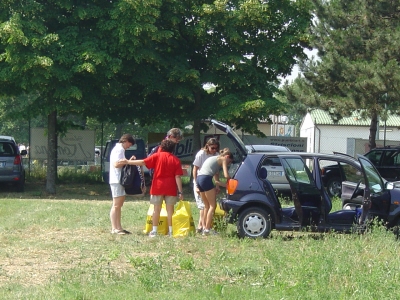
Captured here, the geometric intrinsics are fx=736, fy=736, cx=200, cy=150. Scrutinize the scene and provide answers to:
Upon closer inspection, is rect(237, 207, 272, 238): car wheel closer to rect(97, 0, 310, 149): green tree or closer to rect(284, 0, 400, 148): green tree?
rect(97, 0, 310, 149): green tree

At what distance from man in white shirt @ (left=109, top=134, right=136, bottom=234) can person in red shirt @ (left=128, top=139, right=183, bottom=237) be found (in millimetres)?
270

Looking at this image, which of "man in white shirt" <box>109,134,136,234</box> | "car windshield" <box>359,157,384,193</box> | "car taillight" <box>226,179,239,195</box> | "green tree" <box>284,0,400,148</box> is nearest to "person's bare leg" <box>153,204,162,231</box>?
"man in white shirt" <box>109,134,136,234</box>

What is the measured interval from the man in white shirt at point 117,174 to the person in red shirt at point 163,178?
27cm

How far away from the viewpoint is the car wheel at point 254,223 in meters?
12.0

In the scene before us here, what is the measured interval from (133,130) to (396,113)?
86.6ft

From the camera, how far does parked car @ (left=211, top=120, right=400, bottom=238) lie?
38.8 feet

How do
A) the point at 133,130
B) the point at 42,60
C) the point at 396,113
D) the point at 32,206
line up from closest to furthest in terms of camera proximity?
1. the point at 32,206
2. the point at 42,60
3. the point at 396,113
4. the point at 133,130

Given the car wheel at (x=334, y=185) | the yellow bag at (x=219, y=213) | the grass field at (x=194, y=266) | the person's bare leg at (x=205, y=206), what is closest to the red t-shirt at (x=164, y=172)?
the person's bare leg at (x=205, y=206)

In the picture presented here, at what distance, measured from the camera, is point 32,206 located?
18766mm

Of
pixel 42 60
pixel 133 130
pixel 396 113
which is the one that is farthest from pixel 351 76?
pixel 133 130

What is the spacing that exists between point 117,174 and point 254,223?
8.22 ft

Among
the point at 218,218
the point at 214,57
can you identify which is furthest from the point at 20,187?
the point at 218,218

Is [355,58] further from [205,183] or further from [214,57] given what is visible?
[205,183]

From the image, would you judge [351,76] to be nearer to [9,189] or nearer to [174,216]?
[9,189]
